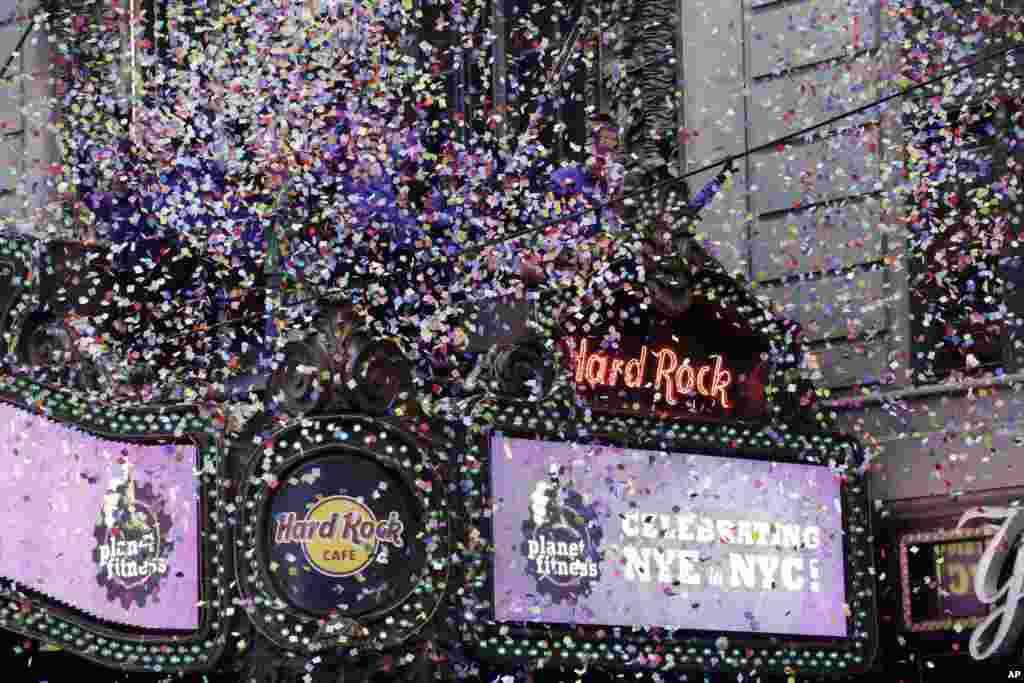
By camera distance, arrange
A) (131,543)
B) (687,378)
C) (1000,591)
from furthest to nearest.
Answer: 1. (687,378)
2. (1000,591)
3. (131,543)

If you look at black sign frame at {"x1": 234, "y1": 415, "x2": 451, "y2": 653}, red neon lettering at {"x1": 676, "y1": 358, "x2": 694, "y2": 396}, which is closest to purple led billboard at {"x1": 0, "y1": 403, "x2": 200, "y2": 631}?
black sign frame at {"x1": 234, "y1": 415, "x2": 451, "y2": 653}

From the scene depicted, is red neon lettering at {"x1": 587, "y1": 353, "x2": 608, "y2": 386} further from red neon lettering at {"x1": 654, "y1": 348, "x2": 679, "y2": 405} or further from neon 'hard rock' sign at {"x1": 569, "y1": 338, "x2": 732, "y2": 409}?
red neon lettering at {"x1": 654, "y1": 348, "x2": 679, "y2": 405}

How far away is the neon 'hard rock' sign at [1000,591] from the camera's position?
12023 millimetres

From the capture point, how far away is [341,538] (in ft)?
35.9

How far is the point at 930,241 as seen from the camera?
13.1 metres

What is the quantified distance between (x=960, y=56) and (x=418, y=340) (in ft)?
14.3

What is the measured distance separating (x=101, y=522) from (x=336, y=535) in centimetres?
164

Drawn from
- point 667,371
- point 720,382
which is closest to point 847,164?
point 720,382

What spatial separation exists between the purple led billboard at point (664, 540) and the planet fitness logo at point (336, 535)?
34.7 inches

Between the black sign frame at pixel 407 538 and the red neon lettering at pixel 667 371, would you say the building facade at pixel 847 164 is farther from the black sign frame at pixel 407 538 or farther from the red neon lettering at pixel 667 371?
the black sign frame at pixel 407 538

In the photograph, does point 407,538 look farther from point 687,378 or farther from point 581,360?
point 687,378

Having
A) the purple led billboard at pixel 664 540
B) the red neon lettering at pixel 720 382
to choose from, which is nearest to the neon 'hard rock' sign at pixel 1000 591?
the purple led billboard at pixel 664 540

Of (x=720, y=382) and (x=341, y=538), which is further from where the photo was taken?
(x=720, y=382)

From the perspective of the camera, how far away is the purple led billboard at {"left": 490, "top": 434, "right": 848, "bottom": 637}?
1158cm
